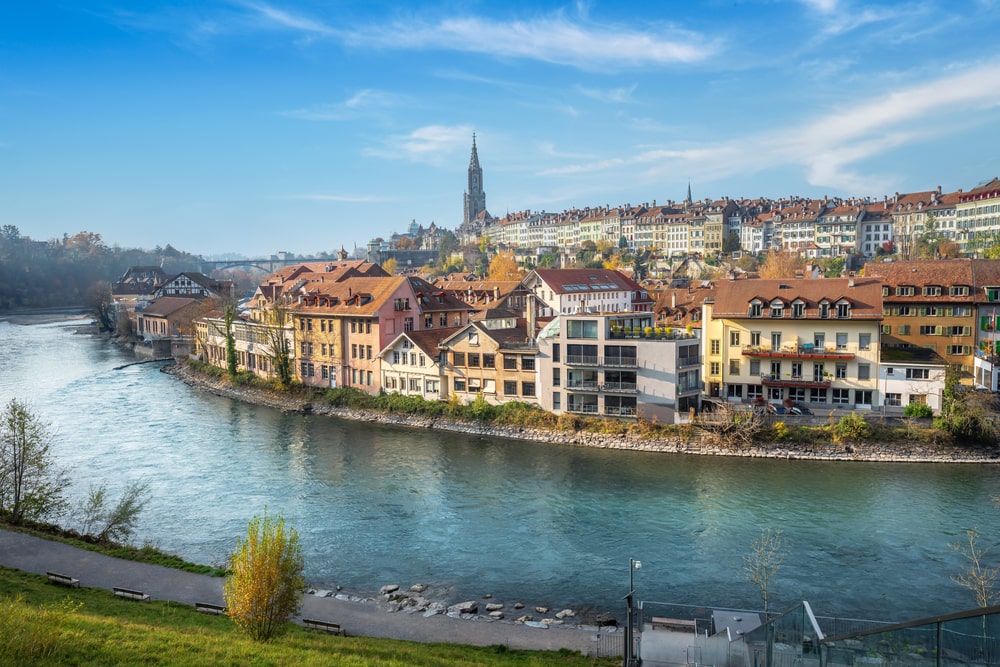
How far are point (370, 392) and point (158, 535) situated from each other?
754 inches

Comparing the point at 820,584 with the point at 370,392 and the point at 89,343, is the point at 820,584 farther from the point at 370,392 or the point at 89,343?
the point at 89,343

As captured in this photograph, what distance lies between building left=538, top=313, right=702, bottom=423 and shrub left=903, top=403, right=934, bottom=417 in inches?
315

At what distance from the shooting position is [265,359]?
4512cm

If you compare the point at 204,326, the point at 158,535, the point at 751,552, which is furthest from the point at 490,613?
the point at 204,326

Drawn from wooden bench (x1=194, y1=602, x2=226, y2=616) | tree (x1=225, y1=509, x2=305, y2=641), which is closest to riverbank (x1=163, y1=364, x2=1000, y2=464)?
wooden bench (x1=194, y1=602, x2=226, y2=616)

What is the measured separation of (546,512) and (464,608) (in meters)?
6.79

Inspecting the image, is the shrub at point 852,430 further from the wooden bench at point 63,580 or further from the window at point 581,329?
the wooden bench at point 63,580

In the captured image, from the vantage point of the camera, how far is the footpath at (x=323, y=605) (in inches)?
525

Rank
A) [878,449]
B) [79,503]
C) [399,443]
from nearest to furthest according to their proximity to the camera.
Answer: [79,503] < [878,449] < [399,443]

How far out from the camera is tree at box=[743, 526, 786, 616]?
52.1 ft

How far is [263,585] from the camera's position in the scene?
34.4 feet

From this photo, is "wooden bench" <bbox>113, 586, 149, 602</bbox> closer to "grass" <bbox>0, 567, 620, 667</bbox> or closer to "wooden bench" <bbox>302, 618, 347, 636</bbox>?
"grass" <bbox>0, 567, 620, 667</bbox>

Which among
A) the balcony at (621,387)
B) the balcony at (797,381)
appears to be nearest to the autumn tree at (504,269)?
the balcony at (621,387)

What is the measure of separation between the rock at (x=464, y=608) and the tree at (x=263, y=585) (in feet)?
17.2
